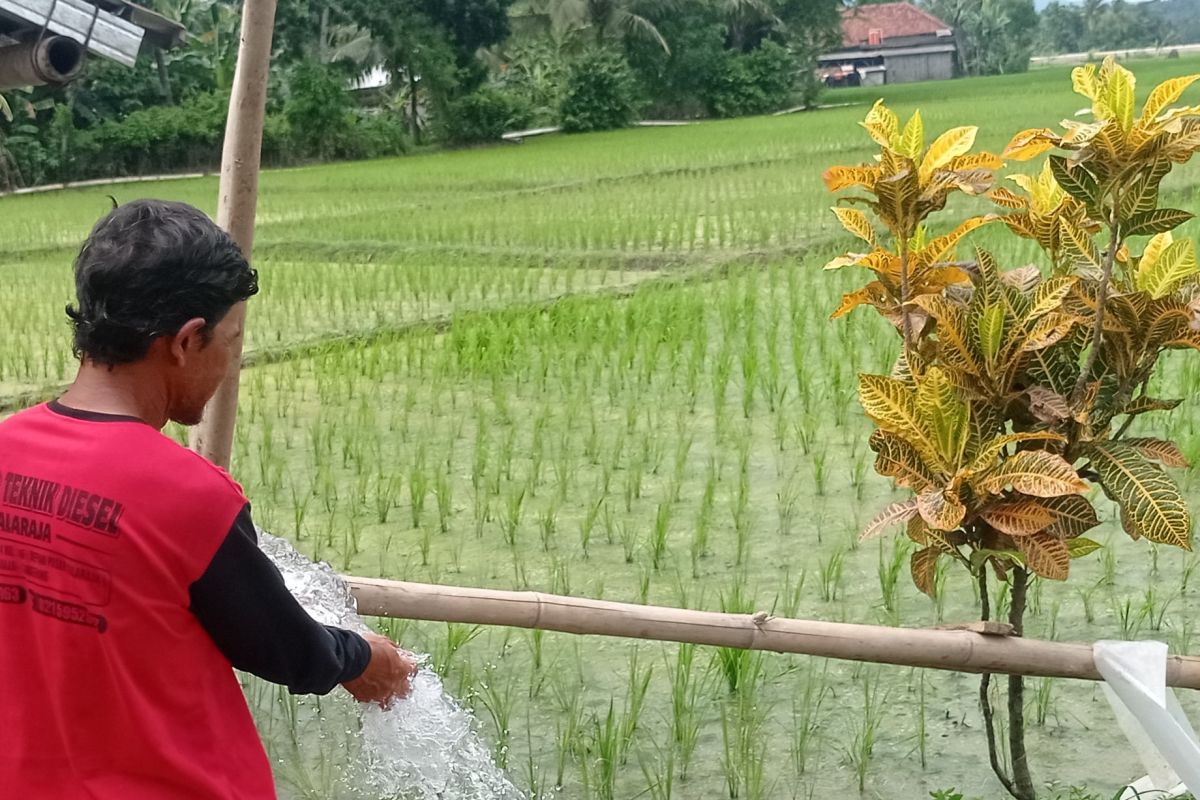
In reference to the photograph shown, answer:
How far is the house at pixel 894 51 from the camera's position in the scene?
34.7 metres

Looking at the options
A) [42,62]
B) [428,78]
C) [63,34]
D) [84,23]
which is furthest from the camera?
[428,78]

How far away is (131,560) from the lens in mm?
1062

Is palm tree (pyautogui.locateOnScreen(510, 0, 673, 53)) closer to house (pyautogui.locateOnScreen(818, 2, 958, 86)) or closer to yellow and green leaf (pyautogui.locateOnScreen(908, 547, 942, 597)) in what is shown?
house (pyautogui.locateOnScreen(818, 2, 958, 86))

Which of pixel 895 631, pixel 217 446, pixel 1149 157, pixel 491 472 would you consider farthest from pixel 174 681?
pixel 491 472

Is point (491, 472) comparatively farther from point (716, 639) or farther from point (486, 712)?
point (716, 639)

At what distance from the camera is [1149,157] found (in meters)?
1.64

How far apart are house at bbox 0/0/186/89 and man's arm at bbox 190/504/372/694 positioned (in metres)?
1.91

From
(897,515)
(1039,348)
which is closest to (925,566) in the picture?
(897,515)

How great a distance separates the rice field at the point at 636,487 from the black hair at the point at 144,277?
1088mm

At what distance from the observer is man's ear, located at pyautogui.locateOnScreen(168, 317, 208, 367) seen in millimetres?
1117

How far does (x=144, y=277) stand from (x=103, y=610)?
26 centimetres

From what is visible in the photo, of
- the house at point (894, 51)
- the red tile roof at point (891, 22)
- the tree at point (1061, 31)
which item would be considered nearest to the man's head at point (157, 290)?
the house at point (894, 51)

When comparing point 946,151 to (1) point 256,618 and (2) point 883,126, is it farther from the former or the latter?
(1) point 256,618

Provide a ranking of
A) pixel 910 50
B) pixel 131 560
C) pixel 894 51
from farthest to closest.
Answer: pixel 894 51 → pixel 910 50 → pixel 131 560
